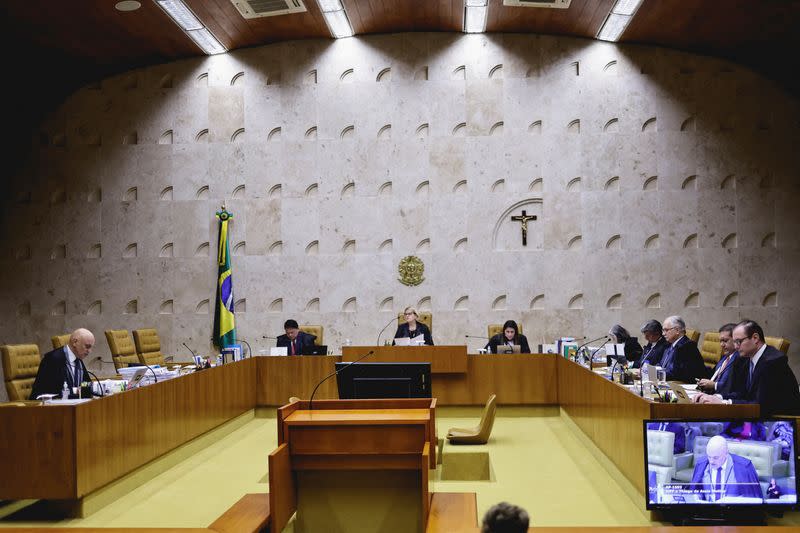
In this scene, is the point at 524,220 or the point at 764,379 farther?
the point at 524,220

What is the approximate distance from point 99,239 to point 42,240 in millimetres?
856

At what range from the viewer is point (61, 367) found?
577 cm

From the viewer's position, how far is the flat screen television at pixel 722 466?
12.9ft

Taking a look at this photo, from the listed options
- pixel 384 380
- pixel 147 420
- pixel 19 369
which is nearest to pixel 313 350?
pixel 147 420

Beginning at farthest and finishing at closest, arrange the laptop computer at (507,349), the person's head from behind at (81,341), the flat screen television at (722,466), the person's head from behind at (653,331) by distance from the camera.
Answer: the laptop computer at (507,349) < the person's head from behind at (653,331) < the person's head from behind at (81,341) < the flat screen television at (722,466)

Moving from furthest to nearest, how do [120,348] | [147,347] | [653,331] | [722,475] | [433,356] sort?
[147,347], [120,348], [433,356], [653,331], [722,475]

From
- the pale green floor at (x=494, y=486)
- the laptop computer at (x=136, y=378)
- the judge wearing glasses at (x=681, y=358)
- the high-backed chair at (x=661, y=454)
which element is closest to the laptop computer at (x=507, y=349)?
the pale green floor at (x=494, y=486)

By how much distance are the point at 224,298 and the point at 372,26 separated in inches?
170

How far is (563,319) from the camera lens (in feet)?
34.9

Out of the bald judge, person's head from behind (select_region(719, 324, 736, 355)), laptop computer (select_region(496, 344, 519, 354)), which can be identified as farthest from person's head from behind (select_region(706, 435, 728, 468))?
laptop computer (select_region(496, 344, 519, 354))

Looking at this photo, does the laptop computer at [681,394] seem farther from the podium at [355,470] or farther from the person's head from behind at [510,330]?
the person's head from behind at [510,330]

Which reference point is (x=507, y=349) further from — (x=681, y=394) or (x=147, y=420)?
(x=147, y=420)

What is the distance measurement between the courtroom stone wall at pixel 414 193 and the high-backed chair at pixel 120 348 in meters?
1.83

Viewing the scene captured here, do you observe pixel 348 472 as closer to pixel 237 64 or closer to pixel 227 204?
pixel 227 204
